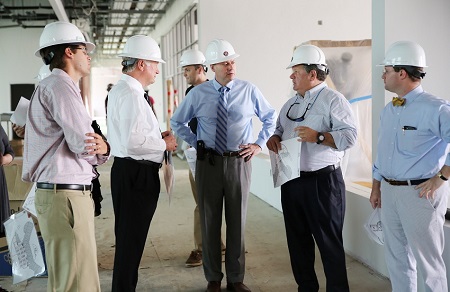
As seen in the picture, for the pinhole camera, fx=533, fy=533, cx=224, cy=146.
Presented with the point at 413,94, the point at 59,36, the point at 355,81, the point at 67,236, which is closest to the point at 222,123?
the point at 413,94

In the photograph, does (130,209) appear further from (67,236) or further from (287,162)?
(287,162)

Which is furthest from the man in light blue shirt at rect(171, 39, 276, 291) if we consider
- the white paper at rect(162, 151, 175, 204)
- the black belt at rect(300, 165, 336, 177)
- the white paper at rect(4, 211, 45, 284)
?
the white paper at rect(4, 211, 45, 284)

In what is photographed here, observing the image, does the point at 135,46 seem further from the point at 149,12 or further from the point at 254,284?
the point at 149,12

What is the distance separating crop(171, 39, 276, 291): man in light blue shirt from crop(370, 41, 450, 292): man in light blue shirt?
125cm

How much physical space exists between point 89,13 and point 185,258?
12087 mm

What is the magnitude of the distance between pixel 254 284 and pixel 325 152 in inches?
54.1

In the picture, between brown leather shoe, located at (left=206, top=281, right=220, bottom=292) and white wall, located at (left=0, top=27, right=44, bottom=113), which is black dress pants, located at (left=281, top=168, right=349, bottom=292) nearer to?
brown leather shoe, located at (left=206, top=281, right=220, bottom=292)

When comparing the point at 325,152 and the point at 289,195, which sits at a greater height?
the point at 325,152

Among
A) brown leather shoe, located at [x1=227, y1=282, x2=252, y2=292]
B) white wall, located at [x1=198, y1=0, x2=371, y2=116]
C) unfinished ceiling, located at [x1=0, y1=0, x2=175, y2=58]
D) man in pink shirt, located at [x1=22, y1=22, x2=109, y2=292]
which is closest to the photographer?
man in pink shirt, located at [x1=22, y1=22, x2=109, y2=292]

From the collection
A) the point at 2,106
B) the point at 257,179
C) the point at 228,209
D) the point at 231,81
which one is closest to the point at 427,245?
the point at 228,209

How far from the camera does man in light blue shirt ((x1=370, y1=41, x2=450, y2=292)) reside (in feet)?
9.70

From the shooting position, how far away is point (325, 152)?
352 cm

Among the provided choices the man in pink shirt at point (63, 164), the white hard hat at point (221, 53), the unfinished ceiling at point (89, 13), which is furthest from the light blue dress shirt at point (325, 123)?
the unfinished ceiling at point (89, 13)

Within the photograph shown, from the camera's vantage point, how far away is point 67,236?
105 inches
